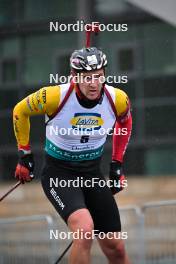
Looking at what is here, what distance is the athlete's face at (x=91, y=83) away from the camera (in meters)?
5.98

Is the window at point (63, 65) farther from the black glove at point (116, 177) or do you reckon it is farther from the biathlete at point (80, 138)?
the biathlete at point (80, 138)

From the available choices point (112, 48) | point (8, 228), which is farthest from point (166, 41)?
point (8, 228)

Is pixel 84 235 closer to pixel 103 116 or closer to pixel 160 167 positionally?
pixel 103 116

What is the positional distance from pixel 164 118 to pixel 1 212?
2.49 meters

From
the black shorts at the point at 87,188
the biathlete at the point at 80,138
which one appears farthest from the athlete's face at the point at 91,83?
the black shorts at the point at 87,188

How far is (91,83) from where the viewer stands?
5.98m

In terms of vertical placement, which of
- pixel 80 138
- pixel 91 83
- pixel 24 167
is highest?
pixel 91 83

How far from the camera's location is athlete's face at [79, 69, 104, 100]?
598cm
